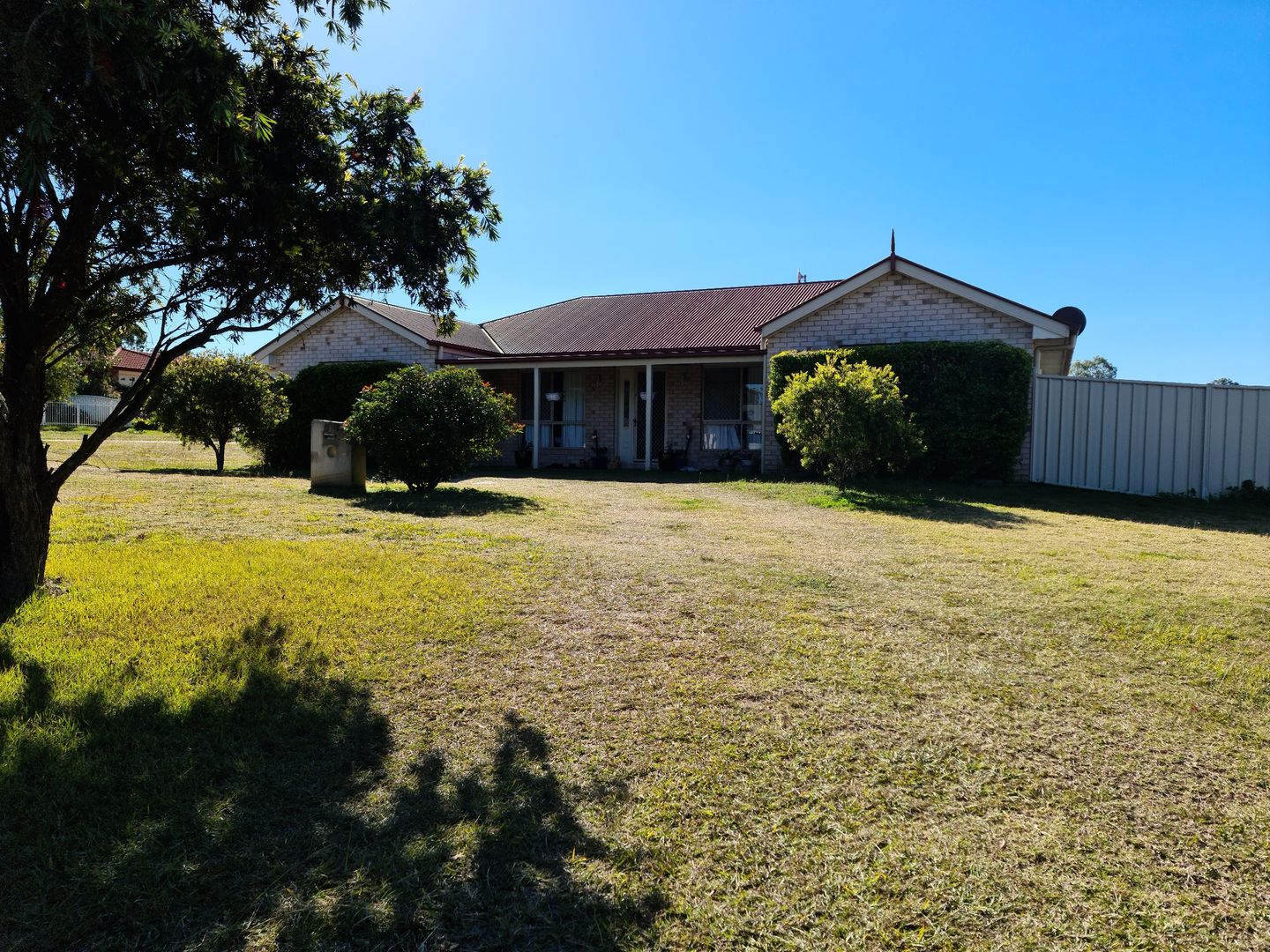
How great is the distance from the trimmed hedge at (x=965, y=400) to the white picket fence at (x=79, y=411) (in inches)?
1464

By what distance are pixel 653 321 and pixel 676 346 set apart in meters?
2.95

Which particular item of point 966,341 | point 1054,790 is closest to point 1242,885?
point 1054,790

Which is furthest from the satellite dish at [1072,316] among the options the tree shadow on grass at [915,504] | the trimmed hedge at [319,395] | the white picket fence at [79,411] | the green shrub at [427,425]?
the white picket fence at [79,411]

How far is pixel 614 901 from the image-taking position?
2363 mm

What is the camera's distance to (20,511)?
15.8 feet

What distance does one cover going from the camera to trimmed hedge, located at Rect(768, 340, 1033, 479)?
Result: 533 inches

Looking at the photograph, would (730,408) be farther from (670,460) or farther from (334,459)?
(334,459)

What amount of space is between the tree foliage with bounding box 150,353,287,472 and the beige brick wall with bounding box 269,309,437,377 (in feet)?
14.5

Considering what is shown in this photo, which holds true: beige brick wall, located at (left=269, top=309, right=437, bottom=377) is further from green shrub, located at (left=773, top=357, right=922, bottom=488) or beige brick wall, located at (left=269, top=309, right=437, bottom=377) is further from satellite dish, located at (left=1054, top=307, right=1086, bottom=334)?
satellite dish, located at (left=1054, top=307, right=1086, bottom=334)

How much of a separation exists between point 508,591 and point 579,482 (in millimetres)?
9095

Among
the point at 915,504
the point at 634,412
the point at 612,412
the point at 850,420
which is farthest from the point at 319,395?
the point at 915,504

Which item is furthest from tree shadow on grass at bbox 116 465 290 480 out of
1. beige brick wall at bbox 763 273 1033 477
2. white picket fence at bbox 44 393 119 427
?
white picket fence at bbox 44 393 119 427

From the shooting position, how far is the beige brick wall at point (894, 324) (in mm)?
14844

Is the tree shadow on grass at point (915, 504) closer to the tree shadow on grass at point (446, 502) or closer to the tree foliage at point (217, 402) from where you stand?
the tree shadow on grass at point (446, 502)
